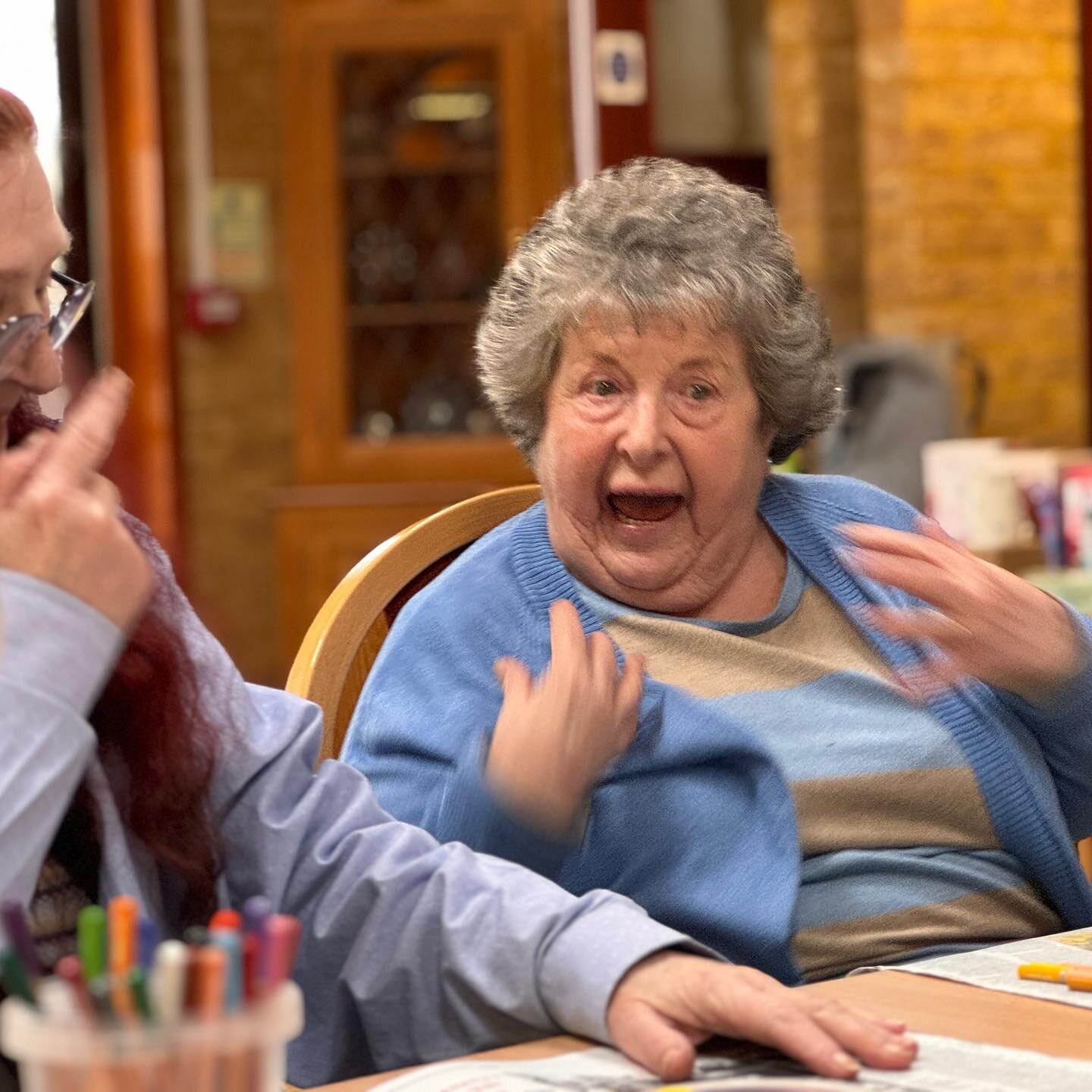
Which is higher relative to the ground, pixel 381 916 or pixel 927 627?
pixel 927 627

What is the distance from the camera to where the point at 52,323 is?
106 cm

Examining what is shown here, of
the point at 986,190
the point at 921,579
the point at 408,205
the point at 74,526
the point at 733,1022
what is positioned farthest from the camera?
the point at 408,205

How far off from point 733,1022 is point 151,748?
37cm

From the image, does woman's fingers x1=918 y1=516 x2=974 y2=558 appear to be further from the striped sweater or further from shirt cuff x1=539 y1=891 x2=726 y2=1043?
shirt cuff x1=539 y1=891 x2=726 y2=1043

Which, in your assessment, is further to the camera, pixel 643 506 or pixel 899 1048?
pixel 643 506

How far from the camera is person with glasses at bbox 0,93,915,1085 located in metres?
0.83

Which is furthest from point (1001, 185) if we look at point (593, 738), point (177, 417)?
point (593, 738)

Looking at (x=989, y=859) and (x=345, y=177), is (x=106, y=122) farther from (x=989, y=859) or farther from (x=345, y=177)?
(x=989, y=859)

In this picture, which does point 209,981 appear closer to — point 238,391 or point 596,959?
point 596,959

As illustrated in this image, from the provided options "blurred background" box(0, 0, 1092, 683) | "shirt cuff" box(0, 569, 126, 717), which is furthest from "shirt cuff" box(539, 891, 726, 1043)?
"blurred background" box(0, 0, 1092, 683)

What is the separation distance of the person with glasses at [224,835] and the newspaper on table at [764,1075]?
1 cm

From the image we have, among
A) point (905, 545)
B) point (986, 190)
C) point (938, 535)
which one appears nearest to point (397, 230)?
point (986, 190)

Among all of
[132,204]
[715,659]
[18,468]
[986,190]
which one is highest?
[132,204]

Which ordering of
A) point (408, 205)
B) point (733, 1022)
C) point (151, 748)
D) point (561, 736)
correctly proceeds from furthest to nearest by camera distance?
point (408, 205) < point (561, 736) < point (151, 748) < point (733, 1022)
